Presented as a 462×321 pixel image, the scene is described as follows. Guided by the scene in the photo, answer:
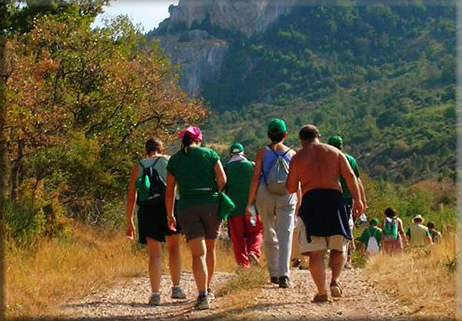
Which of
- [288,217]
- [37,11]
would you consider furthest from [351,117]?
[288,217]

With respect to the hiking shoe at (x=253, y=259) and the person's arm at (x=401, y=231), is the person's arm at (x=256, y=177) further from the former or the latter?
the person's arm at (x=401, y=231)

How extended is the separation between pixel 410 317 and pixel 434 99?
436ft

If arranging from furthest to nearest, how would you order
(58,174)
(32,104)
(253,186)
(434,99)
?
1. (434,99)
2. (58,174)
3. (32,104)
4. (253,186)

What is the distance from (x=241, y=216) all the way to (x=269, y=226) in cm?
150

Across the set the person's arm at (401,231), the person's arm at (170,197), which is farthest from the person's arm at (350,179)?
the person's arm at (401,231)

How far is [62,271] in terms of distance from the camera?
33.8ft

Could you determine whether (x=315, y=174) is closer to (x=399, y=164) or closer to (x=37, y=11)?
(x=37, y=11)

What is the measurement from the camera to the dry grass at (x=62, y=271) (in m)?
8.19

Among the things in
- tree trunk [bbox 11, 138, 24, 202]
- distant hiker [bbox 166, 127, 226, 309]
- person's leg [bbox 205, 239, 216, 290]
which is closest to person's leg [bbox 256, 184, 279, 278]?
person's leg [bbox 205, 239, 216, 290]

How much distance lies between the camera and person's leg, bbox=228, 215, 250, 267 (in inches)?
427

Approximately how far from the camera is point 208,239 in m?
8.36

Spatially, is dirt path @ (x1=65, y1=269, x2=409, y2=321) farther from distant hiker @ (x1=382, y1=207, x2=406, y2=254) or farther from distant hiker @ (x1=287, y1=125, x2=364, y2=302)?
distant hiker @ (x1=382, y1=207, x2=406, y2=254)

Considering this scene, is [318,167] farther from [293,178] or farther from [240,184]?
[240,184]

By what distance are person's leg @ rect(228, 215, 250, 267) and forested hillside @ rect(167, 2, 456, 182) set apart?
88.1 metres
